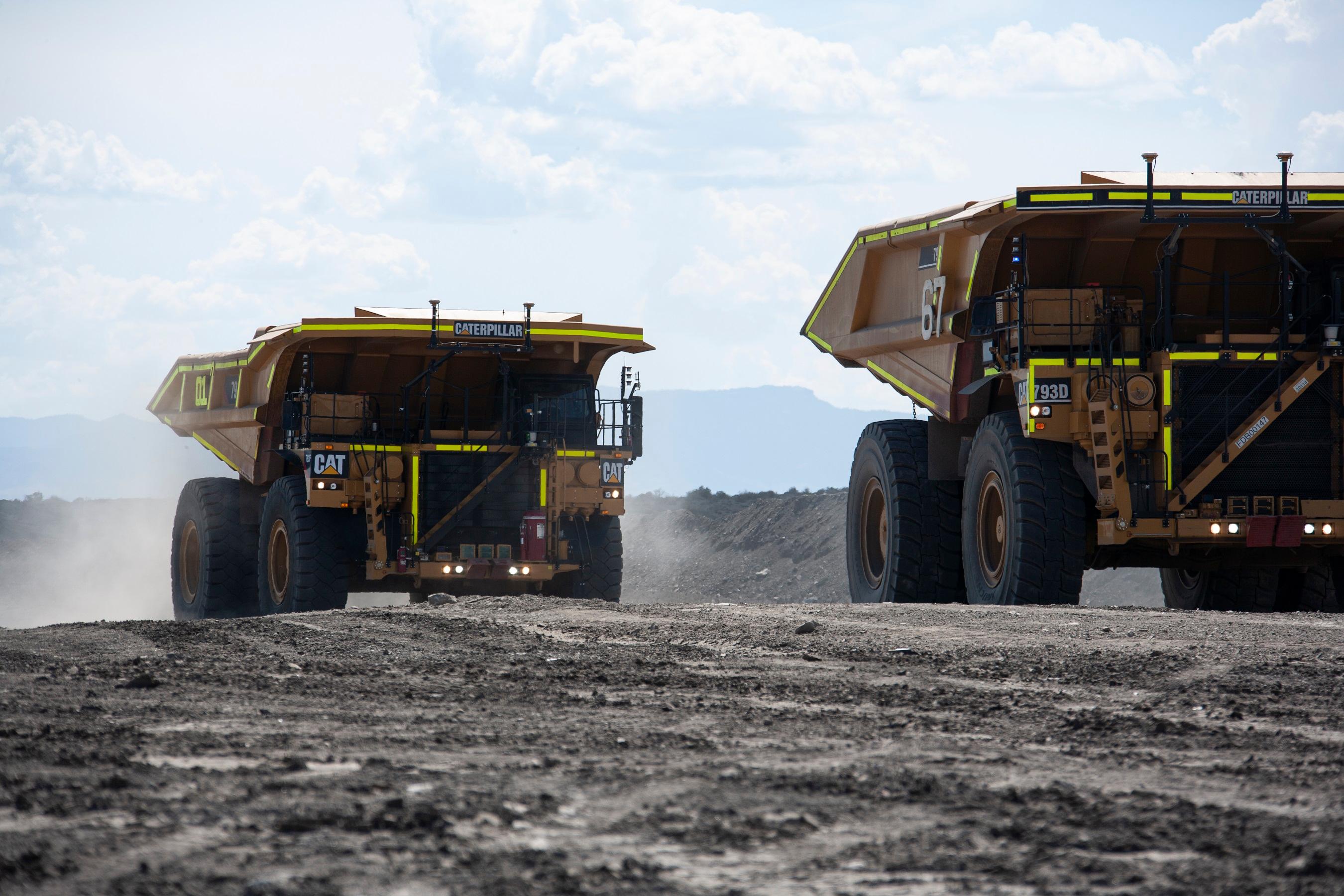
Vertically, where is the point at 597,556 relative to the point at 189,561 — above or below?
above

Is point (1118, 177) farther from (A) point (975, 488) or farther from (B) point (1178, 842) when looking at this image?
(B) point (1178, 842)

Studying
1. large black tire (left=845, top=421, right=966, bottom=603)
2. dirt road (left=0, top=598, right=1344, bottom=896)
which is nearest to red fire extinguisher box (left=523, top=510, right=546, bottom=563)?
large black tire (left=845, top=421, right=966, bottom=603)

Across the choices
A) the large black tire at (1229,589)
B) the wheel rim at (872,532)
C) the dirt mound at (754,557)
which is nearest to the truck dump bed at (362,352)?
the wheel rim at (872,532)

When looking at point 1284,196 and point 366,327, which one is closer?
point 1284,196

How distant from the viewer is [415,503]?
48.8 ft

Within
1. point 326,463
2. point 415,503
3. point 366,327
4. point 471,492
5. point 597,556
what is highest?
point 366,327

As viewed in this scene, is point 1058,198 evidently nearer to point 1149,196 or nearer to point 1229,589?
point 1149,196

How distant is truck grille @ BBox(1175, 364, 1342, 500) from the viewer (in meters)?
11.7

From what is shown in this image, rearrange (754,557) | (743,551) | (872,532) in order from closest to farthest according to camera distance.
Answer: (872,532)
(754,557)
(743,551)

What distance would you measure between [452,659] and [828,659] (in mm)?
1957

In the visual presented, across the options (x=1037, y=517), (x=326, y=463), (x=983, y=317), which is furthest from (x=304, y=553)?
(x=1037, y=517)

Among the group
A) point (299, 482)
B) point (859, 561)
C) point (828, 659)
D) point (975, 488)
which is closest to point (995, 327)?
point (975, 488)

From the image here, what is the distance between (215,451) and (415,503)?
4898 millimetres

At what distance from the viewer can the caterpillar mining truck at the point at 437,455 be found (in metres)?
14.9
